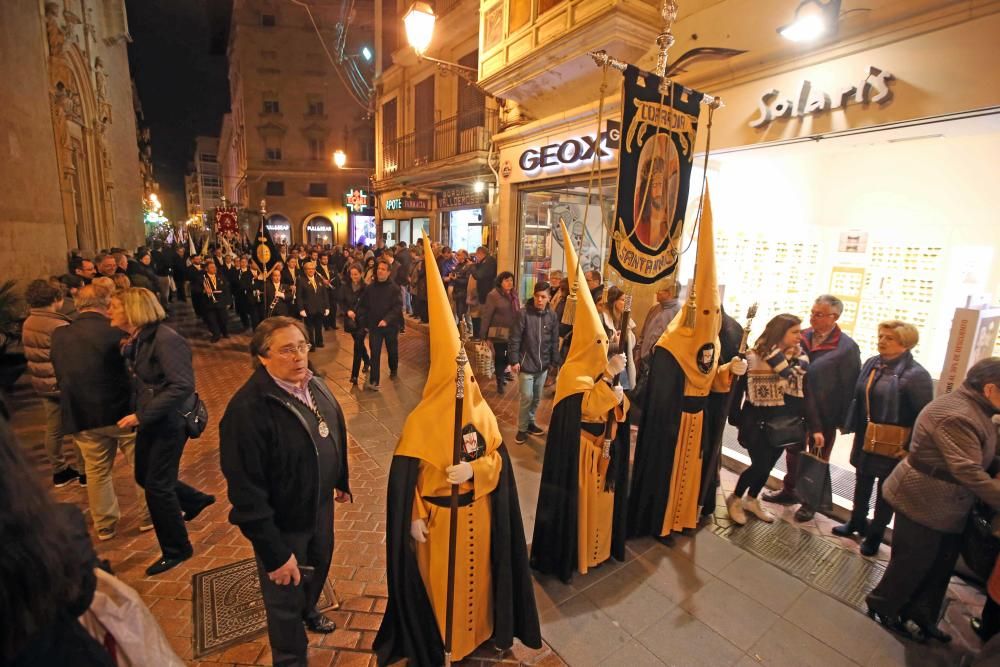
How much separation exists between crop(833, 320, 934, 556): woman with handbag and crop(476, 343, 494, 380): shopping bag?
17.3ft

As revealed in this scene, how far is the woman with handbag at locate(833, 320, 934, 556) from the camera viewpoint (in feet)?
12.8

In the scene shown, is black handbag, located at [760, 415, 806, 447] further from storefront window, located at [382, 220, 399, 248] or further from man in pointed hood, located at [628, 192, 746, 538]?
storefront window, located at [382, 220, 399, 248]

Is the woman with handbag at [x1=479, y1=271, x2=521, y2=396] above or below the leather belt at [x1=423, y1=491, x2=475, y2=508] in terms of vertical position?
above

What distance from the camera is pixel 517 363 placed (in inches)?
247

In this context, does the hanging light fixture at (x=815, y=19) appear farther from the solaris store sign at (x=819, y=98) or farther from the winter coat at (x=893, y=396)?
the winter coat at (x=893, y=396)

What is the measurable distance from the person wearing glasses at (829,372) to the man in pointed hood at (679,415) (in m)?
1.05

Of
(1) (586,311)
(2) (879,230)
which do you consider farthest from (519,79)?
(1) (586,311)

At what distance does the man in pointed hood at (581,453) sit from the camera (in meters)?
3.46

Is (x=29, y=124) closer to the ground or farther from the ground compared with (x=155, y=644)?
farther from the ground

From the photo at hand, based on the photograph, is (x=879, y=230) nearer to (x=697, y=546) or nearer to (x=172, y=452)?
(x=697, y=546)

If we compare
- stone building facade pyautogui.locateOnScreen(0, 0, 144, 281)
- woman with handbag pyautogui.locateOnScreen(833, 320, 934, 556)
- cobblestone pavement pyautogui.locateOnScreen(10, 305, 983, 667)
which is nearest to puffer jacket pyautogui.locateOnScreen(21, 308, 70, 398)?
cobblestone pavement pyautogui.locateOnScreen(10, 305, 983, 667)

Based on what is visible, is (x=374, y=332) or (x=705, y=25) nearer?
(x=705, y=25)

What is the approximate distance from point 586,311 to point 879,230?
5.16 m


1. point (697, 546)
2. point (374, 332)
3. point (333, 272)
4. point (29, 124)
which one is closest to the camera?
point (697, 546)
